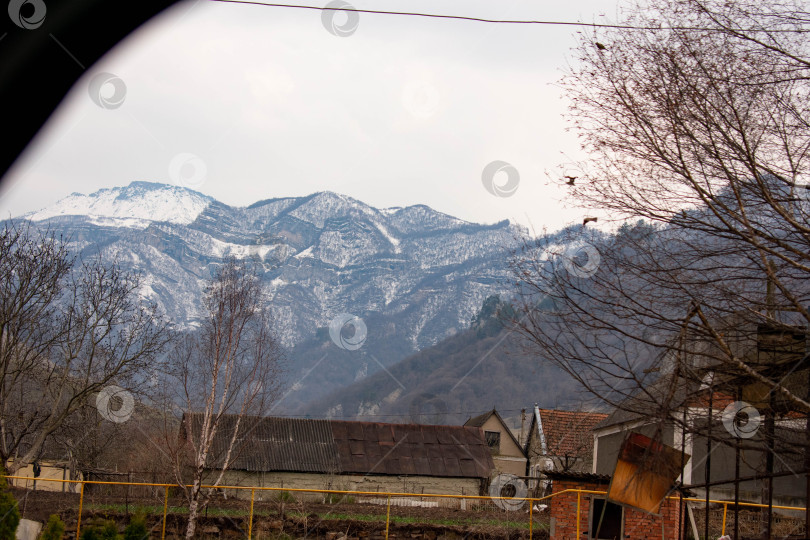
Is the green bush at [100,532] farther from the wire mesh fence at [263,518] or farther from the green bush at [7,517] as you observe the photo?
the wire mesh fence at [263,518]

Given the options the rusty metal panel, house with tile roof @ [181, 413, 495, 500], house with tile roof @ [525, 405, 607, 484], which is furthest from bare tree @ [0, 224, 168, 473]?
the rusty metal panel

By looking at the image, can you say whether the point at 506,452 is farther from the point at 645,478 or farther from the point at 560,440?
the point at 645,478

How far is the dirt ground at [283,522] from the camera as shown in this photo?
21.2 m

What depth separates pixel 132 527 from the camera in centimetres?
1555

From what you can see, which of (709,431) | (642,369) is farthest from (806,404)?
(642,369)

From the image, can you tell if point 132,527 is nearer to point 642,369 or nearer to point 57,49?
point 57,49

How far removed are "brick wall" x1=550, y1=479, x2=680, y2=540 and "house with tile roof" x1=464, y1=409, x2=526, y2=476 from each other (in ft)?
133

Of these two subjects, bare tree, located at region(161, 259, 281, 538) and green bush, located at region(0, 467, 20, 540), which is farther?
bare tree, located at region(161, 259, 281, 538)

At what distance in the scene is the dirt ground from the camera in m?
21.2

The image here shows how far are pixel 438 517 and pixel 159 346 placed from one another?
50.8ft

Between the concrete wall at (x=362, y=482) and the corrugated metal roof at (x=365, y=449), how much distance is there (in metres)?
0.33

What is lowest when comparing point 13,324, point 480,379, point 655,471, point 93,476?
point 93,476

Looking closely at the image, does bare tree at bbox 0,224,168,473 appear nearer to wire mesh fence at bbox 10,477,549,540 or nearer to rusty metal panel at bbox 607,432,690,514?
wire mesh fence at bbox 10,477,549,540

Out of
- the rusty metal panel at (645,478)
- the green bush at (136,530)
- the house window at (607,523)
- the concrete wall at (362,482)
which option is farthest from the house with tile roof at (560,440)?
the rusty metal panel at (645,478)
